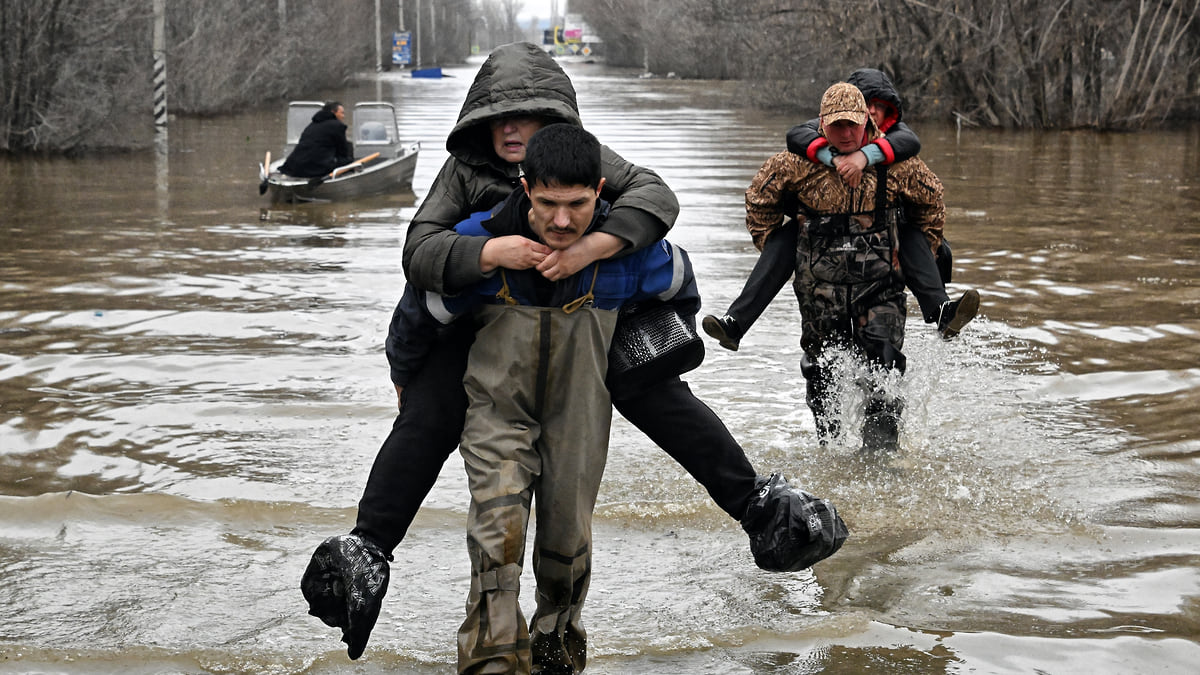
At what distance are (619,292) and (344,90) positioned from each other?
5702cm

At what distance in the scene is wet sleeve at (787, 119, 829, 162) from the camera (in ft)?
21.3

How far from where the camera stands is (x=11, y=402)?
8148 millimetres

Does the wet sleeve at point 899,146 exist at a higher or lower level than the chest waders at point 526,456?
higher

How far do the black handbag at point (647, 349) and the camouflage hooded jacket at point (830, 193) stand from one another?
2.42m

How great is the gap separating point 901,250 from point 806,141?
746mm

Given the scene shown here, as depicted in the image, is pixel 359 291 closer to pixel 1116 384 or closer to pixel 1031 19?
pixel 1116 384

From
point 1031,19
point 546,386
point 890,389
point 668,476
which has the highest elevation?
A: point 1031,19

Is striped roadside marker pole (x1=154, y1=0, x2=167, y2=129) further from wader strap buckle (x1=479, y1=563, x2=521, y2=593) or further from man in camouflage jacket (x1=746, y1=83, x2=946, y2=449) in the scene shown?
wader strap buckle (x1=479, y1=563, x2=521, y2=593)

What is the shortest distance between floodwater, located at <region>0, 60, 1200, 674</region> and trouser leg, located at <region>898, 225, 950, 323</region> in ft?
1.91

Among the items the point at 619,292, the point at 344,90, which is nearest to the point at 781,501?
the point at 619,292

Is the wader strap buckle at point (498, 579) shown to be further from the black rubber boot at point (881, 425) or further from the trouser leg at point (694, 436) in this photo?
the black rubber boot at point (881, 425)

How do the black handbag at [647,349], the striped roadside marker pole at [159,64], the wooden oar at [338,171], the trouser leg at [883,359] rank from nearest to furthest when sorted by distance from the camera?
the black handbag at [647,349] → the trouser leg at [883,359] → the wooden oar at [338,171] → the striped roadside marker pole at [159,64]

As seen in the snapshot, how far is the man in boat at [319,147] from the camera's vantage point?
63.3 ft

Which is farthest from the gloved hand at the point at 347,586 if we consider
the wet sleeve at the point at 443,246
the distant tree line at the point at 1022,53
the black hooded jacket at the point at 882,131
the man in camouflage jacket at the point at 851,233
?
the distant tree line at the point at 1022,53
